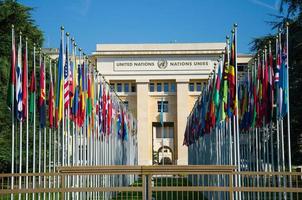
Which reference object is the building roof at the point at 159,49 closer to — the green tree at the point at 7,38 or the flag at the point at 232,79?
the green tree at the point at 7,38

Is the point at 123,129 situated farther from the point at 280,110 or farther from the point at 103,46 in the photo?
the point at 103,46

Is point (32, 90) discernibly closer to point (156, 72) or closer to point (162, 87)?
point (156, 72)

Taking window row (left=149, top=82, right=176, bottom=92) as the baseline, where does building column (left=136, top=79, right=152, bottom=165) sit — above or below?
below

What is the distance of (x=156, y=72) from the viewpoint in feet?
280

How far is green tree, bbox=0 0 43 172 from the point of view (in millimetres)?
33188

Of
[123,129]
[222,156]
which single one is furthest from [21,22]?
[222,156]

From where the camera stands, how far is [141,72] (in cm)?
8500

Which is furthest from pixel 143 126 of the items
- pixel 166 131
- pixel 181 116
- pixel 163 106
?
pixel 166 131

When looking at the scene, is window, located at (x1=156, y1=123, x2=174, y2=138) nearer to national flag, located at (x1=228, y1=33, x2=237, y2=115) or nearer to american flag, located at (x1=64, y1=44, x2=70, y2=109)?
national flag, located at (x1=228, y1=33, x2=237, y2=115)

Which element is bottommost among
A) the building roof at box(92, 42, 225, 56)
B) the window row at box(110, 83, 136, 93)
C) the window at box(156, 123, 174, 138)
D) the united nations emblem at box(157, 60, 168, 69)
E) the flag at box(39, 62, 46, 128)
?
the window at box(156, 123, 174, 138)

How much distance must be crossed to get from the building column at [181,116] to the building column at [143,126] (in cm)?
471

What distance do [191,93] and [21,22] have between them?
54.7 meters

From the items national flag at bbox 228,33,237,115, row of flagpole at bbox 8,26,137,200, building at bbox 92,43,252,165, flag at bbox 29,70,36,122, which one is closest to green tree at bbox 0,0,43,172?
row of flagpole at bbox 8,26,137,200

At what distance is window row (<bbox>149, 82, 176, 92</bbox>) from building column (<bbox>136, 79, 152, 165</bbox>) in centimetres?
274
